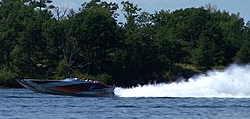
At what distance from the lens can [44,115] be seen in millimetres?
36000

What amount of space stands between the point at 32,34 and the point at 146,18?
28911 mm

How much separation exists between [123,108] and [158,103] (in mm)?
5198

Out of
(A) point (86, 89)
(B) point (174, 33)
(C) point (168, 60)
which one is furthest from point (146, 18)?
(A) point (86, 89)

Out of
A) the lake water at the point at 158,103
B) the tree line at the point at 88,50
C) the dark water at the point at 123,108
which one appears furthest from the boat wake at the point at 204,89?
the tree line at the point at 88,50

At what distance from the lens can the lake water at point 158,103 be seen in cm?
3731

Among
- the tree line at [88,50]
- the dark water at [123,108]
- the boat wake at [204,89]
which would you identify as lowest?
the dark water at [123,108]

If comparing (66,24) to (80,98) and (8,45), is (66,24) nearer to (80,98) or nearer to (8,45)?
(8,45)

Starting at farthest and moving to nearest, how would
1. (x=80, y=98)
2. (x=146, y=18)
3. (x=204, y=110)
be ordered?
(x=146, y=18), (x=80, y=98), (x=204, y=110)

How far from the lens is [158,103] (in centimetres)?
4581

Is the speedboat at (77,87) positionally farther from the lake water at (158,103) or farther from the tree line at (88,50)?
the tree line at (88,50)

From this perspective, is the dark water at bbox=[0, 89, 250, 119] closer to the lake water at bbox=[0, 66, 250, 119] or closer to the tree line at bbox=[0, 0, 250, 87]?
the lake water at bbox=[0, 66, 250, 119]

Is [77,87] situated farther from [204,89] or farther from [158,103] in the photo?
[204,89]

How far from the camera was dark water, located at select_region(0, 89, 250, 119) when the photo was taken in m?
36.8

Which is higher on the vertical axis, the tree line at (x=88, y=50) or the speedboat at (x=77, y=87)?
the tree line at (x=88, y=50)
